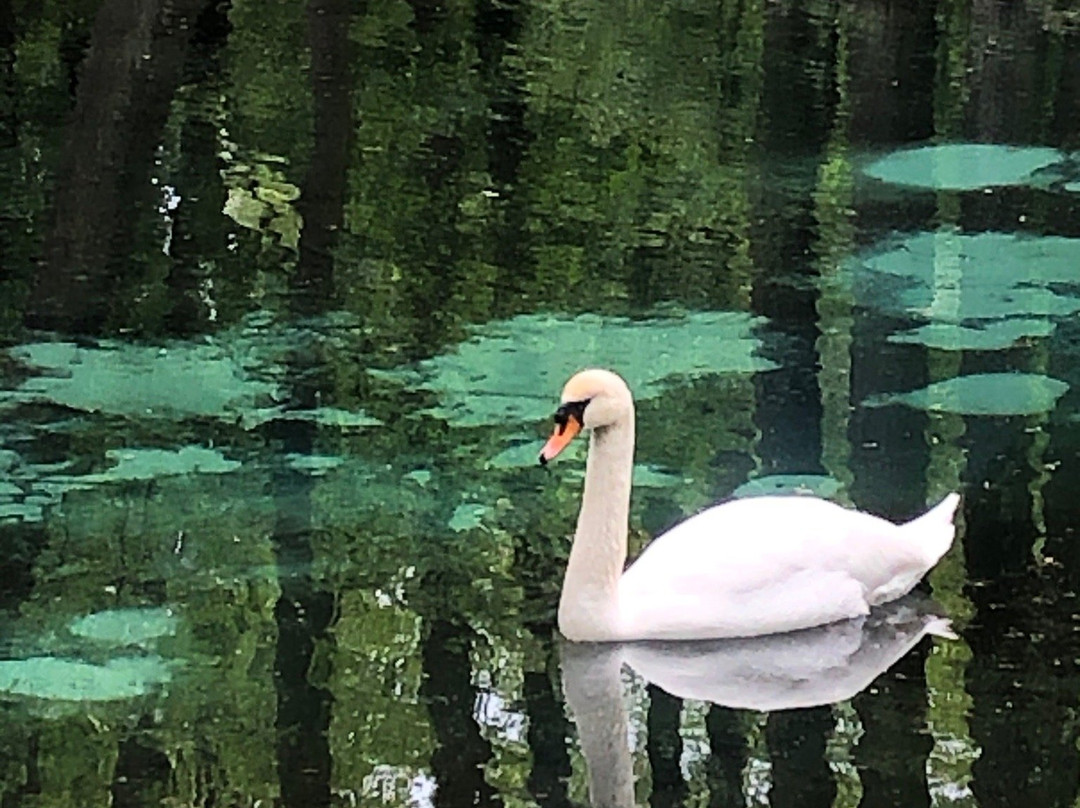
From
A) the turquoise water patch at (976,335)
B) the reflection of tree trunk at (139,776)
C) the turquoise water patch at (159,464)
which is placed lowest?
the reflection of tree trunk at (139,776)

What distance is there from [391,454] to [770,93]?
6.09m

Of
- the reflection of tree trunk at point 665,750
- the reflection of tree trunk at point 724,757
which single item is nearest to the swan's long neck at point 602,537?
the reflection of tree trunk at point 665,750

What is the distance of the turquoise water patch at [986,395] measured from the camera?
723 cm

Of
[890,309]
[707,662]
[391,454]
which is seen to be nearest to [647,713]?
[707,662]

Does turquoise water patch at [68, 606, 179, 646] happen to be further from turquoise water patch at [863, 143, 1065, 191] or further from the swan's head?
turquoise water patch at [863, 143, 1065, 191]

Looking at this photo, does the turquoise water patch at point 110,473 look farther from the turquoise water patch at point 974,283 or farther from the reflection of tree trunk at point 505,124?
the turquoise water patch at point 974,283

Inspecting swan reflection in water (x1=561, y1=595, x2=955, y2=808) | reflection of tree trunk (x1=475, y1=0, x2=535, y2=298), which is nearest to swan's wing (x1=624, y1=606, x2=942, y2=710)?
swan reflection in water (x1=561, y1=595, x2=955, y2=808)

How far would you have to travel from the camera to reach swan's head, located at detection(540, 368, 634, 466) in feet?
17.7

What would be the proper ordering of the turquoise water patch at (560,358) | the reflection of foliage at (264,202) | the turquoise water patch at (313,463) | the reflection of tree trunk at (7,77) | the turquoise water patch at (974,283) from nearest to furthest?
the turquoise water patch at (313,463) → the turquoise water patch at (560,358) → the turquoise water patch at (974,283) → the reflection of foliage at (264,202) → the reflection of tree trunk at (7,77)

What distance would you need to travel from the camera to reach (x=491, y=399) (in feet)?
23.6

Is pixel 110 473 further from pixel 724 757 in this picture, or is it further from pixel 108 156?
pixel 108 156

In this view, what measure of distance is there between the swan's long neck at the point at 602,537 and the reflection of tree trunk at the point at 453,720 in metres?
0.29

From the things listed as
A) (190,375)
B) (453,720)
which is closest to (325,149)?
(190,375)

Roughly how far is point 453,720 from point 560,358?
8.89ft
